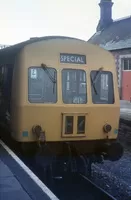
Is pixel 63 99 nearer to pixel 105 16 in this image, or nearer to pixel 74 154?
pixel 74 154

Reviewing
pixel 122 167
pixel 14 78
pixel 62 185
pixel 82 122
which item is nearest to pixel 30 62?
pixel 14 78

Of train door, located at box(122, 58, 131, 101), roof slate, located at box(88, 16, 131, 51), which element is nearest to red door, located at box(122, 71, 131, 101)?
train door, located at box(122, 58, 131, 101)

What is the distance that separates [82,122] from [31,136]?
1168 mm

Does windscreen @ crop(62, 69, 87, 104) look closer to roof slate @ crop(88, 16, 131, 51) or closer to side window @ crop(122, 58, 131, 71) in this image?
roof slate @ crop(88, 16, 131, 51)

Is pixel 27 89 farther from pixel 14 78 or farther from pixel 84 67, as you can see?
pixel 84 67

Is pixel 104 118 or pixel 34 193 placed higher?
pixel 104 118

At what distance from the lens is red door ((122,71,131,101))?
82.5ft

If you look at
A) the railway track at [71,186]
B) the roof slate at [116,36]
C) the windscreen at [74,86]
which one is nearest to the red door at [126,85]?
the roof slate at [116,36]

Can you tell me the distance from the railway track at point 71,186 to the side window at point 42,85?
4.45ft

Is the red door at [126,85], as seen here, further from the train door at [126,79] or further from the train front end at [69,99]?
the train front end at [69,99]

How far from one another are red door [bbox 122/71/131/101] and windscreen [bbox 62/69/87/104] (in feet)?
57.4

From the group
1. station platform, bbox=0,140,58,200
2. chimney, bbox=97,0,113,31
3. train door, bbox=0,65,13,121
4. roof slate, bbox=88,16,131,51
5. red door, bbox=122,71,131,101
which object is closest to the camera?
station platform, bbox=0,140,58,200

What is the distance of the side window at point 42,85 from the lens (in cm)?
764

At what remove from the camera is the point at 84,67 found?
8.05 m
